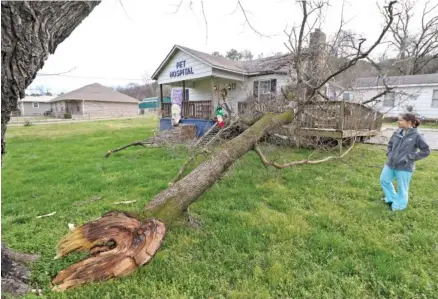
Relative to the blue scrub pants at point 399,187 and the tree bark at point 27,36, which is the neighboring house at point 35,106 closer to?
the tree bark at point 27,36

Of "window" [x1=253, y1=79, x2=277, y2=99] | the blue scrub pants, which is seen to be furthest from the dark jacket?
"window" [x1=253, y1=79, x2=277, y2=99]

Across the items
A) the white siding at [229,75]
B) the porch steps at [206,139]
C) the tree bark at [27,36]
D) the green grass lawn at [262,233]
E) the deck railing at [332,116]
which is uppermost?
the white siding at [229,75]

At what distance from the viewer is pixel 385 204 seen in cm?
446

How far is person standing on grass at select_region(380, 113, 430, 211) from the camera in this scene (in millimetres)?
4027

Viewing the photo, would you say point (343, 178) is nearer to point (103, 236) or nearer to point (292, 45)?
point (292, 45)

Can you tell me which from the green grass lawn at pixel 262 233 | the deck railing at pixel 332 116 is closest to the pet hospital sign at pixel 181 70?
the deck railing at pixel 332 116

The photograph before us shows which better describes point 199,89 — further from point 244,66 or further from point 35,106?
point 35,106

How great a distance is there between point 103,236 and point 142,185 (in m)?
2.97

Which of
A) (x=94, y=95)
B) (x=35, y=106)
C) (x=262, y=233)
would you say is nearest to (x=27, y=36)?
(x=262, y=233)

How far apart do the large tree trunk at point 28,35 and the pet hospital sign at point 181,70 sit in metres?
12.5

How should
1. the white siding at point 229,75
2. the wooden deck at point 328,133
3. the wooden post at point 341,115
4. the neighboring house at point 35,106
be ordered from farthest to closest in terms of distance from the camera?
the neighboring house at point 35,106
the white siding at point 229,75
the wooden deck at point 328,133
the wooden post at point 341,115

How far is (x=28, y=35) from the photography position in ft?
5.26

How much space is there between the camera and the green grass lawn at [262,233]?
2.51 metres

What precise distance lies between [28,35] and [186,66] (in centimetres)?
1318
